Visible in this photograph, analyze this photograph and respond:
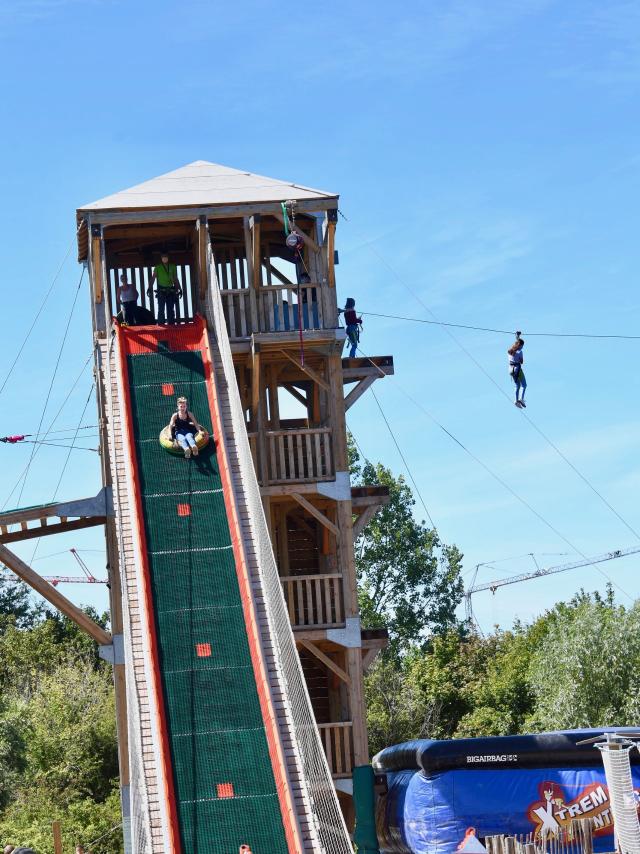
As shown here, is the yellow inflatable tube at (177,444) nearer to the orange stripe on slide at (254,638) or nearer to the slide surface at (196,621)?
the slide surface at (196,621)

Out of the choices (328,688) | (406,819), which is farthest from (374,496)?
(406,819)

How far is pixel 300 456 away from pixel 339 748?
5.57 metres

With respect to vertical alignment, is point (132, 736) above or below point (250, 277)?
below

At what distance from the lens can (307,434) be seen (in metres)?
30.0

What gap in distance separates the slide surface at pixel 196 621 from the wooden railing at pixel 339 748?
16.2 feet

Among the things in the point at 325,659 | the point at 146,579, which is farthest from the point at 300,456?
the point at 146,579

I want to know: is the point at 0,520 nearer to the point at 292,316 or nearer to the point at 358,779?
the point at 292,316

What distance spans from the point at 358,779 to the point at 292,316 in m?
9.89

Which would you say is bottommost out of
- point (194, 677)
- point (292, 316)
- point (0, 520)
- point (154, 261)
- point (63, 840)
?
point (63, 840)

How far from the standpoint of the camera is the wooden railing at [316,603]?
95.3 ft

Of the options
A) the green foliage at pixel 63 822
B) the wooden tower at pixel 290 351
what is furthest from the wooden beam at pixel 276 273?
the green foliage at pixel 63 822

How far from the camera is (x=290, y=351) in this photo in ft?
100

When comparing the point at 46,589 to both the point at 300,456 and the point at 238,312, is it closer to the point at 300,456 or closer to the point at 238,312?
the point at 300,456

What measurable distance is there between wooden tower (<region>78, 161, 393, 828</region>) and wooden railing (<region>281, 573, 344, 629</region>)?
0.03 meters
